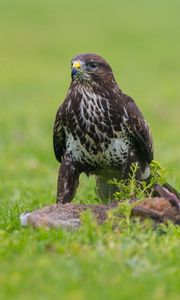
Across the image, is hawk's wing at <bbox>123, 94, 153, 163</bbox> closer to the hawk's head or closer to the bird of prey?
the bird of prey

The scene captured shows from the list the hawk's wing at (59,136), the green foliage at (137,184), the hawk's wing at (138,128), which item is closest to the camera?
the green foliage at (137,184)

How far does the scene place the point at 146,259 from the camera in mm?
5645

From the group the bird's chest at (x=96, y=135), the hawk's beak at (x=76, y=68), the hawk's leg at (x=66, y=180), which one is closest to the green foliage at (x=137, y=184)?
the bird's chest at (x=96, y=135)

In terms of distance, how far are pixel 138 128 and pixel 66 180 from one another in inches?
35.9

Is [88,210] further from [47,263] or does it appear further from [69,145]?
[47,263]

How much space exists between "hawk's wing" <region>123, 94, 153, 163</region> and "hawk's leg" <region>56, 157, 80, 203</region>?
698 millimetres

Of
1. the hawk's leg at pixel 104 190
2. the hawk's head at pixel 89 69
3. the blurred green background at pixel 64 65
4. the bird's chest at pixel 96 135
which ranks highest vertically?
the blurred green background at pixel 64 65

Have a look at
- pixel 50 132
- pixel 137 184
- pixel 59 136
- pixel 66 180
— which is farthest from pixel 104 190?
pixel 50 132

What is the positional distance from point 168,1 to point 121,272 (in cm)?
4483

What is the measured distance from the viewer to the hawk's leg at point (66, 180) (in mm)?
8523

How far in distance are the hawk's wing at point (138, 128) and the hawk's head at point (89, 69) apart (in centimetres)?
38

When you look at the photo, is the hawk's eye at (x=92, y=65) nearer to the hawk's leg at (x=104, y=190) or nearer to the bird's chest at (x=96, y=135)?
the bird's chest at (x=96, y=135)

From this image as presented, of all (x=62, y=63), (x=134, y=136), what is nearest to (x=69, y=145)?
(x=134, y=136)

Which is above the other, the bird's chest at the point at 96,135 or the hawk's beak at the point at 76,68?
the hawk's beak at the point at 76,68
